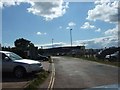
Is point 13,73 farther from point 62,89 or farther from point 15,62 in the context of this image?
point 62,89

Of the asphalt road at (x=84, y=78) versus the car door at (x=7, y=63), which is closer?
the asphalt road at (x=84, y=78)

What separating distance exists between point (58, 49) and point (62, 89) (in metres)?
145

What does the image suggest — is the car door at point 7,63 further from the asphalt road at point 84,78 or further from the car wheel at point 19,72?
the asphalt road at point 84,78

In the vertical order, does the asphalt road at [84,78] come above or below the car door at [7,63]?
below

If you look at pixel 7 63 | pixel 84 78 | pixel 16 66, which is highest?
pixel 7 63

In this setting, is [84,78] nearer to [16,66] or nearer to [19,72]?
[19,72]

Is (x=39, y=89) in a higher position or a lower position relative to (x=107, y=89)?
lower

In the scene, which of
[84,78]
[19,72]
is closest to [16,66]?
[19,72]

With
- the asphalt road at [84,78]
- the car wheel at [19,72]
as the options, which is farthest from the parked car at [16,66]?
the asphalt road at [84,78]

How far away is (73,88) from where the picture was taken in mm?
14273

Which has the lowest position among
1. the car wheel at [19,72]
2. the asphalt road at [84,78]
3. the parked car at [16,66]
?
the asphalt road at [84,78]

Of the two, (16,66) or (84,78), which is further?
(16,66)

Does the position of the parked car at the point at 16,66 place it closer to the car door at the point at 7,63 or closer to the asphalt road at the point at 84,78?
the car door at the point at 7,63

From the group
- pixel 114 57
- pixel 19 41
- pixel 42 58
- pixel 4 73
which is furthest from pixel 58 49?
pixel 4 73
